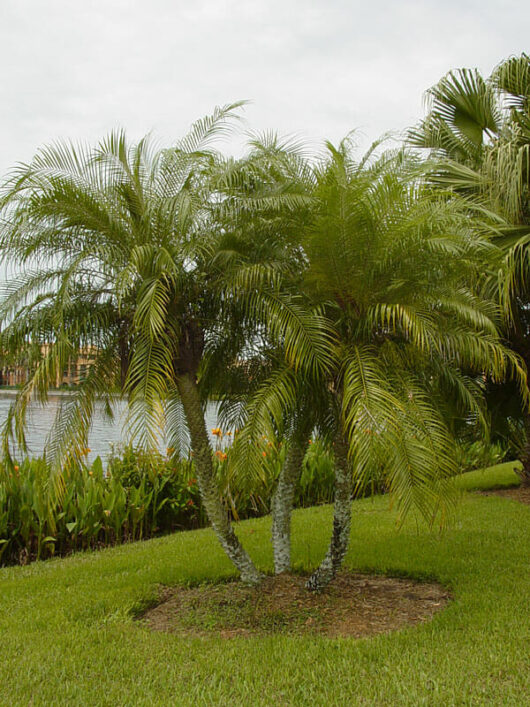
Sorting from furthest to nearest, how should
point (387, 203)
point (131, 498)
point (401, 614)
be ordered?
point (131, 498) < point (401, 614) < point (387, 203)

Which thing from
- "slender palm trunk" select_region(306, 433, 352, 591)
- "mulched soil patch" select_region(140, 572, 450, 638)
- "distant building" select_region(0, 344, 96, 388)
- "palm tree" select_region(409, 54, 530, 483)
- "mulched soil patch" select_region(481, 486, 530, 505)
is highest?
"palm tree" select_region(409, 54, 530, 483)

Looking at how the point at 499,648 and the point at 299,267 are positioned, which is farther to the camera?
the point at 299,267

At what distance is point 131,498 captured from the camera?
7.95 meters

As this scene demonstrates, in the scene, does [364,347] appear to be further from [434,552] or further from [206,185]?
[434,552]

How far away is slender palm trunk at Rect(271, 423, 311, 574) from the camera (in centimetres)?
564

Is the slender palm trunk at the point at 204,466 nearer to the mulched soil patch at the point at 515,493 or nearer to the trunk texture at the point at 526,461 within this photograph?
the mulched soil patch at the point at 515,493

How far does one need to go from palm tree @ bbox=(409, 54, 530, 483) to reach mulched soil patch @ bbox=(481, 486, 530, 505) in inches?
23.3

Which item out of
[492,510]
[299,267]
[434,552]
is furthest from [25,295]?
[492,510]

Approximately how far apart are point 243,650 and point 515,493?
7.65 m

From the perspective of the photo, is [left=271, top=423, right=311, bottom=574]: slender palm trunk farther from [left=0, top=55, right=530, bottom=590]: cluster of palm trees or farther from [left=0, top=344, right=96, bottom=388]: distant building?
[left=0, top=344, right=96, bottom=388]: distant building

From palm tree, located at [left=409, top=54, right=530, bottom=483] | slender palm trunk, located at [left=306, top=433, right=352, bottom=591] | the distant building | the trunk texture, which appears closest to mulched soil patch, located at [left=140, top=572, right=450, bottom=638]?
slender palm trunk, located at [left=306, top=433, right=352, bottom=591]

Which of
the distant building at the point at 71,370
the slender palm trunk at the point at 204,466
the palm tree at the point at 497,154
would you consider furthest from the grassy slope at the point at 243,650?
the palm tree at the point at 497,154

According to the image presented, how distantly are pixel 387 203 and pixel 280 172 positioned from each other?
1.17 metres

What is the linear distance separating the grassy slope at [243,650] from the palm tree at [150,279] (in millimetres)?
1164
